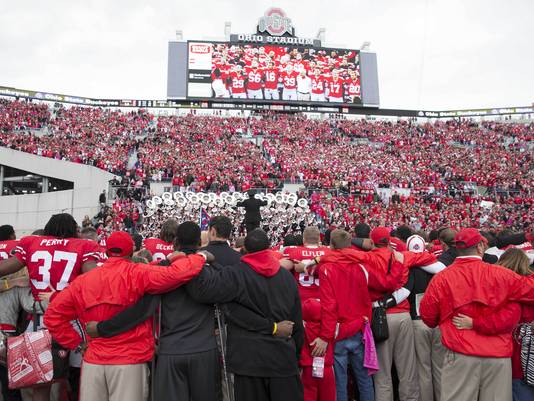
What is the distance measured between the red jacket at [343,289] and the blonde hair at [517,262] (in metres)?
1.26

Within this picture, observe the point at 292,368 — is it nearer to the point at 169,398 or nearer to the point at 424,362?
the point at 169,398

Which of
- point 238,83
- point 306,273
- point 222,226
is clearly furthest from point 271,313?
point 238,83

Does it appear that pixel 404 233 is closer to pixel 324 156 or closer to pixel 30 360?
pixel 30 360

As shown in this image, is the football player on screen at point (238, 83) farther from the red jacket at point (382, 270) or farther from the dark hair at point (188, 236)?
the dark hair at point (188, 236)

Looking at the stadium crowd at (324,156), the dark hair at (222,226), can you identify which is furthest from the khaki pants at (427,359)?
the stadium crowd at (324,156)

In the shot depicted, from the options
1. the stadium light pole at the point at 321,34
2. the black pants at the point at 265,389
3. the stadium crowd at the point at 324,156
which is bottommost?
the black pants at the point at 265,389

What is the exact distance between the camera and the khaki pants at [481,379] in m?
3.62

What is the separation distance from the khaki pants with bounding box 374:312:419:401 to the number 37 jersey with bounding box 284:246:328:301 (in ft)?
3.07

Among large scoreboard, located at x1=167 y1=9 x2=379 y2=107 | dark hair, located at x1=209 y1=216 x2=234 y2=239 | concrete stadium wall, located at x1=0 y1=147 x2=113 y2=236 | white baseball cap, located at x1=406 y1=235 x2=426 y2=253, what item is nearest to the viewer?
dark hair, located at x1=209 y1=216 x2=234 y2=239

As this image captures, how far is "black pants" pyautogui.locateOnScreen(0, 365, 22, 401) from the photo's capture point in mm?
4723

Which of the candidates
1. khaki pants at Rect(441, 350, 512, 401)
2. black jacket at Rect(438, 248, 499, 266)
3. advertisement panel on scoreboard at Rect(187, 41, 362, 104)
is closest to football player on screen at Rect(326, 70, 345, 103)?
advertisement panel on scoreboard at Rect(187, 41, 362, 104)

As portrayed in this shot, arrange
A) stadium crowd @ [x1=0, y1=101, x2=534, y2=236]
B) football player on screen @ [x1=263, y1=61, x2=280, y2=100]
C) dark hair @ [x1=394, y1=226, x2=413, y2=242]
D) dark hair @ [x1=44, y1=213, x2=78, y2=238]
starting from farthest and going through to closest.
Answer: football player on screen @ [x1=263, y1=61, x2=280, y2=100] < stadium crowd @ [x1=0, y1=101, x2=534, y2=236] < dark hair @ [x1=394, y1=226, x2=413, y2=242] < dark hair @ [x1=44, y1=213, x2=78, y2=238]

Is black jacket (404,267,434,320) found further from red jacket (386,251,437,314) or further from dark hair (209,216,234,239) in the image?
dark hair (209,216,234,239)

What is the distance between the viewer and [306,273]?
462cm
